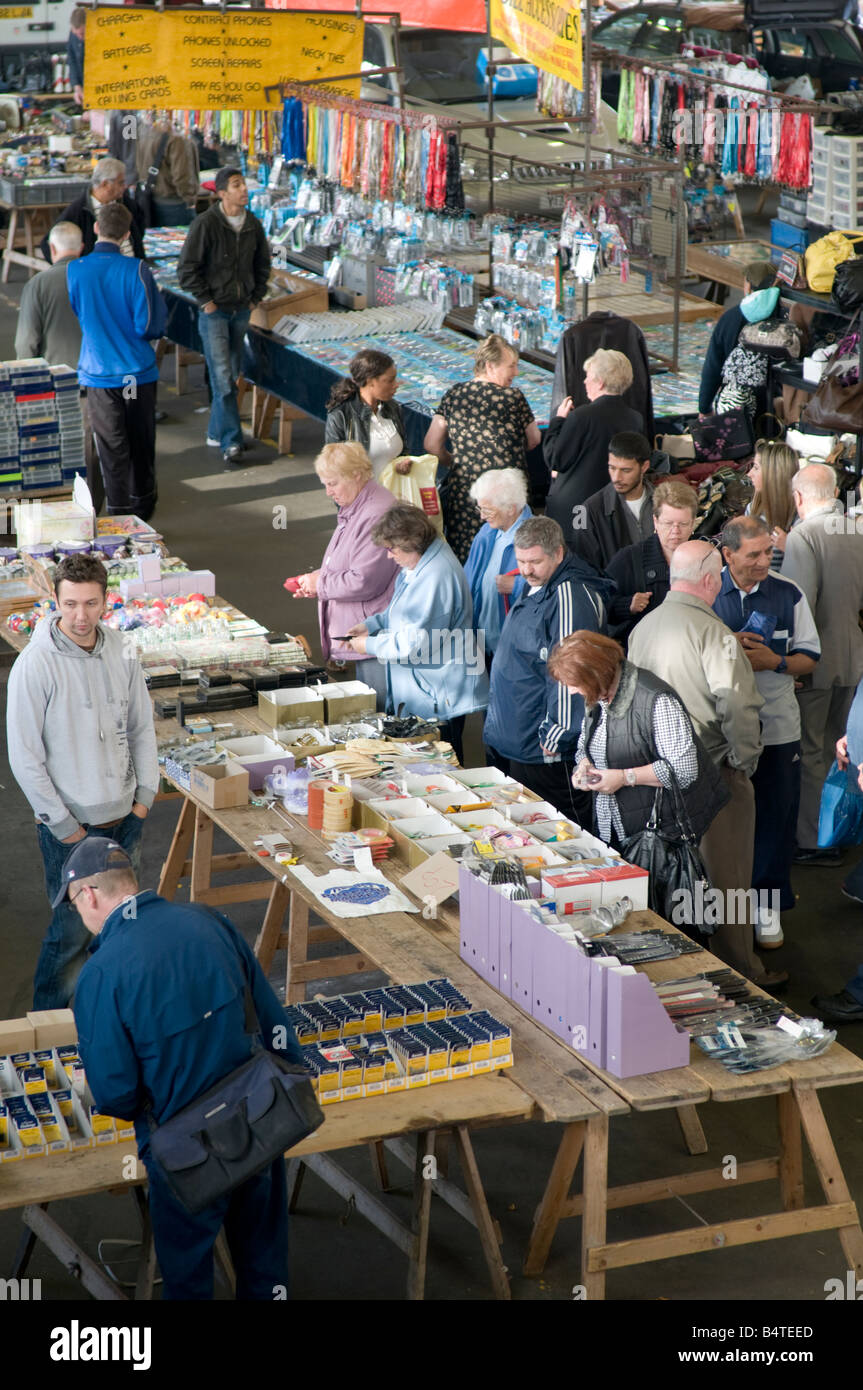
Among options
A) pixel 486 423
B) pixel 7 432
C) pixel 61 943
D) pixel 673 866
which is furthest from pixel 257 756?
pixel 7 432

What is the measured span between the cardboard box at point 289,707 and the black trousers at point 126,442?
421 centimetres

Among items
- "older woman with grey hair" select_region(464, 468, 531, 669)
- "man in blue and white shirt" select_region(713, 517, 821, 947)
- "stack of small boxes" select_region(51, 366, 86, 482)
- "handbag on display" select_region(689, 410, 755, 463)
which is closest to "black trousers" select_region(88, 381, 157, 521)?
"stack of small boxes" select_region(51, 366, 86, 482)

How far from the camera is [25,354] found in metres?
10.6

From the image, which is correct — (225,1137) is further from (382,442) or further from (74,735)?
(382,442)

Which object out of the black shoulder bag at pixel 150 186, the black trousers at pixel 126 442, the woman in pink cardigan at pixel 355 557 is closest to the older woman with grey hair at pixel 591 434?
the woman in pink cardigan at pixel 355 557

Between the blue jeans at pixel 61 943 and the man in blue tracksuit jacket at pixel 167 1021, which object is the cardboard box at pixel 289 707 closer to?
the blue jeans at pixel 61 943

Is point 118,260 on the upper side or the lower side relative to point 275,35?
lower

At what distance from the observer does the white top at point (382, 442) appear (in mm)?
8875

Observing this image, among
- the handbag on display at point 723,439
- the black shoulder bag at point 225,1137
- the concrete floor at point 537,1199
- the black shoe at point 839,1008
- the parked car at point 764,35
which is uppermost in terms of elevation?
the parked car at point 764,35

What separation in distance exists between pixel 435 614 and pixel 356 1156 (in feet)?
7.09

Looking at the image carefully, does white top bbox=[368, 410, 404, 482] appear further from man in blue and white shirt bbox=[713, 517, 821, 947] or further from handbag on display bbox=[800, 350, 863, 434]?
man in blue and white shirt bbox=[713, 517, 821, 947]

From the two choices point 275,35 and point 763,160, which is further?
point 763,160
